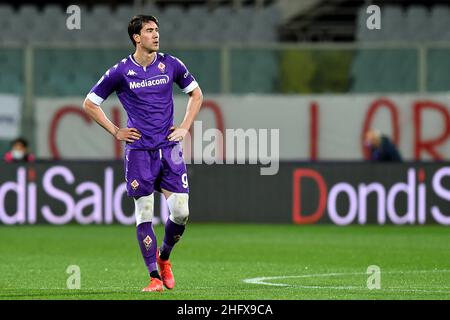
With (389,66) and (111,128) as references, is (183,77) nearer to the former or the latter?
(111,128)

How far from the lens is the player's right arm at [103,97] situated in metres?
10.3

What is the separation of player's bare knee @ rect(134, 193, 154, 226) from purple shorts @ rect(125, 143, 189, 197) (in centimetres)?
5

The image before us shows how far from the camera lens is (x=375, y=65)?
22.0 metres

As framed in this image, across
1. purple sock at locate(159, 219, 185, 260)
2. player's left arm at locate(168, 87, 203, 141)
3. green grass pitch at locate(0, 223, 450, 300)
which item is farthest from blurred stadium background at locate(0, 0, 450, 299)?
player's left arm at locate(168, 87, 203, 141)

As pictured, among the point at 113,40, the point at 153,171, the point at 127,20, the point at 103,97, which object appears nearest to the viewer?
the point at 153,171

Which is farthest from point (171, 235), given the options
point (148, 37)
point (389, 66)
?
point (389, 66)

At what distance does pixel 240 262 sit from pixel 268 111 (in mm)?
8590

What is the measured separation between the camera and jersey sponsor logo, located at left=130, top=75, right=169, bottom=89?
10344 mm

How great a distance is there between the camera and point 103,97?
10.5 m

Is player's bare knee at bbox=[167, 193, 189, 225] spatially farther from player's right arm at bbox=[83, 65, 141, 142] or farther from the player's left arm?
player's right arm at bbox=[83, 65, 141, 142]

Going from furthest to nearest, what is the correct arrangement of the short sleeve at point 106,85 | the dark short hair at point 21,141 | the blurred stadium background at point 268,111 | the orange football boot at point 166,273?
the dark short hair at point 21,141
the blurred stadium background at point 268,111
the orange football boot at point 166,273
the short sleeve at point 106,85

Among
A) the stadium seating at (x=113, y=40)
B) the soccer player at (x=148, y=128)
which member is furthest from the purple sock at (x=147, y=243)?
the stadium seating at (x=113, y=40)

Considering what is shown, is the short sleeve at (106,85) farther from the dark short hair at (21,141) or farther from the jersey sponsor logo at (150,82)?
the dark short hair at (21,141)
